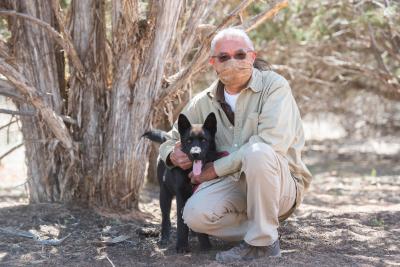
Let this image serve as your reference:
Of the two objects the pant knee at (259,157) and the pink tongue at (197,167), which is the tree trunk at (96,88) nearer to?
the pink tongue at (197,167)

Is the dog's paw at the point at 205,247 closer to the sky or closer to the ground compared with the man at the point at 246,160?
closer to the ground

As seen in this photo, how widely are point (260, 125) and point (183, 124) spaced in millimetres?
625

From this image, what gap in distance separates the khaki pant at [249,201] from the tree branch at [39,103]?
1.74m

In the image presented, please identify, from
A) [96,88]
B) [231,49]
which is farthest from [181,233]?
[96,88]

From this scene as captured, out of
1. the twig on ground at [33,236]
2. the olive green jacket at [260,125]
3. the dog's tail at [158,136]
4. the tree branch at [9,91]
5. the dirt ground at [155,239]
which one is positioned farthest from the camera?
the tree branch at [9,91]

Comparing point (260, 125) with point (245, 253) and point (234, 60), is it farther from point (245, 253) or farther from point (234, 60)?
point (245, 253)

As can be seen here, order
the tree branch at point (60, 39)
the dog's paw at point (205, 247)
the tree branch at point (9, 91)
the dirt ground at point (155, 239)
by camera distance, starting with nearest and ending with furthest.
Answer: the dirt ground at point (155, 239) → the dog's paw at point (205, 247) → the tree branch at point (60, 39) → the tree branch at point (9, 91)

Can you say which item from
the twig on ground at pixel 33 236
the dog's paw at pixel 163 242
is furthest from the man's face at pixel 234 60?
the twig on ground at pixel 33 236

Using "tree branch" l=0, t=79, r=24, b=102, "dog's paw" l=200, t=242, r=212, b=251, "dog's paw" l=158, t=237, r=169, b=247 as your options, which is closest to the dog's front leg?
"dog's paw" l=200, t=242, r=212, b=251

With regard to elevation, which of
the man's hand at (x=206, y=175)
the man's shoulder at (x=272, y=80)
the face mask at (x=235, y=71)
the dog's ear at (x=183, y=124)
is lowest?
the man's hand at (x=206, y=175)

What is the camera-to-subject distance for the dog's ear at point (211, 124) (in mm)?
4441

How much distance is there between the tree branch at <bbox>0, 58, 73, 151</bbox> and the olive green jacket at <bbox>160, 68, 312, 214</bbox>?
1.26 meters

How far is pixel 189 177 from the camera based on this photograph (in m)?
4.53

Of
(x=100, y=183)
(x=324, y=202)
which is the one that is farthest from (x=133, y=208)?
(x=324, y=202)
